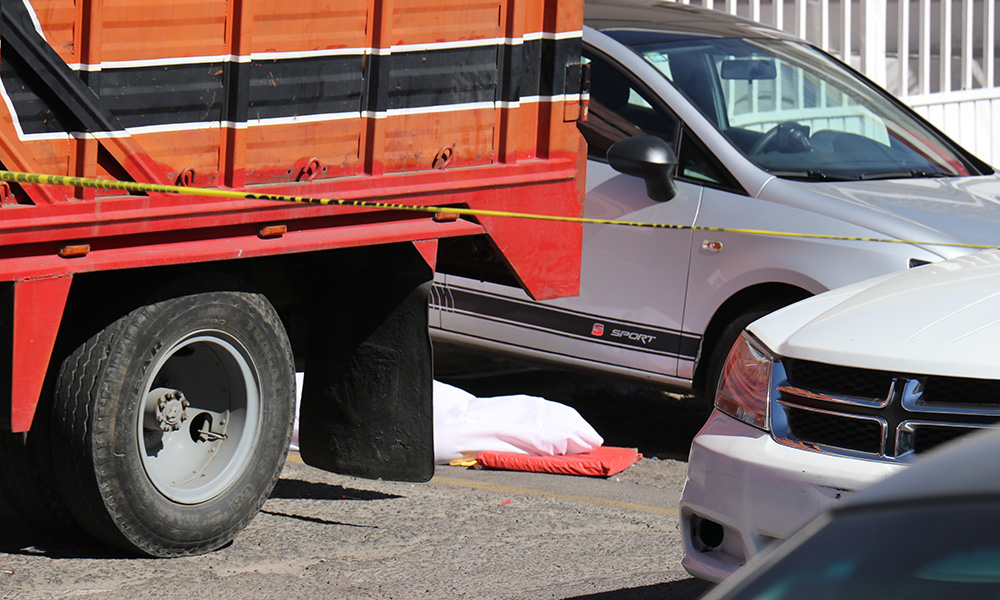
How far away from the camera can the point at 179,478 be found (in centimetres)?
470

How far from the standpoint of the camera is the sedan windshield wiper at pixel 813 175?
6.37 m

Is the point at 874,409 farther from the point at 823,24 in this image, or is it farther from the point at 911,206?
the point at 823,24

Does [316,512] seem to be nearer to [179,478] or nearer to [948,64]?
[179,478]

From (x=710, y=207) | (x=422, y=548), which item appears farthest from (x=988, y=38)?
(x=422, y=548)

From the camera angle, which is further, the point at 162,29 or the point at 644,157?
the point at 644,157

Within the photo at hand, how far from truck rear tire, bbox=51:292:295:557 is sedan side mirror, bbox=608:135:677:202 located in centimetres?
198

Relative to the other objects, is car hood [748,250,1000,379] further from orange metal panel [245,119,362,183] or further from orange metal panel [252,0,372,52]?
orange metal panel [252,0,372,52]

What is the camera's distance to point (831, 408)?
149 inches

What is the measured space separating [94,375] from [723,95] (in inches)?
143

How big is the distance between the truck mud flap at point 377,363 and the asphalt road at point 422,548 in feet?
0.95

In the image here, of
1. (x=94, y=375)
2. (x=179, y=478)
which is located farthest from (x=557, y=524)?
(x=94, y=375)

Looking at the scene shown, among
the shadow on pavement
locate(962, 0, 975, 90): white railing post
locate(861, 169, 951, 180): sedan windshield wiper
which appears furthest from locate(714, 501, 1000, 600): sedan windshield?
locate(962, 0, 975, 90): white railing post

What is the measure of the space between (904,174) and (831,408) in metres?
3.25

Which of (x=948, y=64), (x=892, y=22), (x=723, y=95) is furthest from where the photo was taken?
(x=892, y=22)
